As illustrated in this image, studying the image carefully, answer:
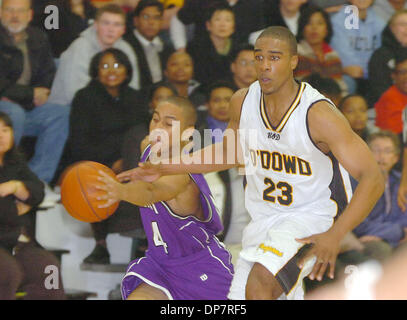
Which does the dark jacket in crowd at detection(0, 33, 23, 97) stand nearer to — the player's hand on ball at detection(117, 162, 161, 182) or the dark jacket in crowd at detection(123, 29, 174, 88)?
the dark jacket in crowd at detection(123, 29, 174, 88)

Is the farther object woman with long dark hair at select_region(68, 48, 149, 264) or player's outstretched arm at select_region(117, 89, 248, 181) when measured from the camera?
woman with long dark hair at select_region(68, 48, 149, 264)

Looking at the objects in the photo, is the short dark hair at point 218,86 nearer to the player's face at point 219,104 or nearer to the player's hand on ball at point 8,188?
the player's face at point 219,104

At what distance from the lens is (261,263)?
2.71 metres

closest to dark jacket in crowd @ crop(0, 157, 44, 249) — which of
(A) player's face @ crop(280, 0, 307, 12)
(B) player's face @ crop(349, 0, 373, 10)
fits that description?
(A) player's face @ crop(280, 0, 307, 12)

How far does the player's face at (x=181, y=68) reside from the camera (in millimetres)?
3943

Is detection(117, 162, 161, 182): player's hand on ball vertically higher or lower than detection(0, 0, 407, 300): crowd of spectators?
lower

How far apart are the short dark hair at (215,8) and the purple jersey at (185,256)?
1.15 m

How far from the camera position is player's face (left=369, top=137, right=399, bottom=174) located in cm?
392

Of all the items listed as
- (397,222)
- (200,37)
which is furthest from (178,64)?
(397,222)

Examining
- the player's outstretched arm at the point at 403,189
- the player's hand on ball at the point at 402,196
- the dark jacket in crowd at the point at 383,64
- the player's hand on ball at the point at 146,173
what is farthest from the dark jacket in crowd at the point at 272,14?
the player's hand on ball at the point at 146,173

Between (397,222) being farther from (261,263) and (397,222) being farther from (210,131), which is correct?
(261,263)

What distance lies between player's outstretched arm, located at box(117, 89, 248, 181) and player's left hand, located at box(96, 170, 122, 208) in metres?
0.07

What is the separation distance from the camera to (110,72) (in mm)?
3875

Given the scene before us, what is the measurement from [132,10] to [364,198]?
1.99 metres
